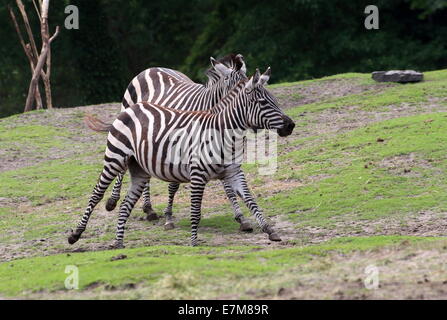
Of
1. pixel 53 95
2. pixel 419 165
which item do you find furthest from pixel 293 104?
pixel 53 95

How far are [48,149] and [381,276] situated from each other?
12.5 m

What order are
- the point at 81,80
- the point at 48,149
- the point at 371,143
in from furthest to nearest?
the point at 81,80 < the point at 48,149 < the point at 371,143

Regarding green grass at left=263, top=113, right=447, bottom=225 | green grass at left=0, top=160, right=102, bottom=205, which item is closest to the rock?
green grass at left=263, top=113, right=447, bottom=225

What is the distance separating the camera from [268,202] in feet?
44.6

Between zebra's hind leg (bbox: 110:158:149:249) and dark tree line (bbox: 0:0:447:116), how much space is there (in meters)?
18.6

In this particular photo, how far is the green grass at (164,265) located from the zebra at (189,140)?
85 centimetres

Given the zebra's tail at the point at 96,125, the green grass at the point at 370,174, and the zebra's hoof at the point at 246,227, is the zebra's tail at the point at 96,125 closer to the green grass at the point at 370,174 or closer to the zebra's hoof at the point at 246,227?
the zebra's hoof at the point at 246,227

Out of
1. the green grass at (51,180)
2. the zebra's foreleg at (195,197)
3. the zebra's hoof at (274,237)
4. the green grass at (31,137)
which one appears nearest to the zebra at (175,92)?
the zebra's hoof at (274,237)

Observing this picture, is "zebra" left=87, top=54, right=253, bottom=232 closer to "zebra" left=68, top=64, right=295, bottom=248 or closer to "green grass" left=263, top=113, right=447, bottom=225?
"zebra" left=68, top=64, right=295, bottom=248

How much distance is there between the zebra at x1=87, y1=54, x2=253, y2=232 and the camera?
1284cm

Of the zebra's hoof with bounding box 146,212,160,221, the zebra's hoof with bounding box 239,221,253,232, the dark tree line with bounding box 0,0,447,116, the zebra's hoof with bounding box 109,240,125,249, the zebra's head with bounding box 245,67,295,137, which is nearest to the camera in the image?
the zebra's head with bounding box 245,67,295,137

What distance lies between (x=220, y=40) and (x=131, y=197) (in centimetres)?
2349
